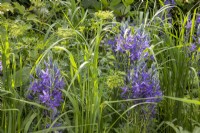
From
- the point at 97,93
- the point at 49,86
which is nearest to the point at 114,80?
the point at 97,93

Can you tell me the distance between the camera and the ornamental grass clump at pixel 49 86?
2312mm

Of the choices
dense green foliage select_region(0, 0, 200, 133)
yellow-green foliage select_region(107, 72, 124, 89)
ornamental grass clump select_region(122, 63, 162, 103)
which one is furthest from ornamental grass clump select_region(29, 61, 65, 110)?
ornamental grass clump select_region(122, 63, 162, 103)

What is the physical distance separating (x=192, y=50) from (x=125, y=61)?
705 millimetres

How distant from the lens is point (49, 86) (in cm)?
232

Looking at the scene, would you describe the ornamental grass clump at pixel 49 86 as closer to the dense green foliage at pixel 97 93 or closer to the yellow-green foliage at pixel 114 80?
the dense green foliage at pixel 97 93

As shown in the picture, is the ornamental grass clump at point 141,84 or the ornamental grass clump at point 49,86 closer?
the ornamental grass clump at point 49,86

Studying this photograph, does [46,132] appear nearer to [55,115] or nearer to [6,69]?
[55,115]

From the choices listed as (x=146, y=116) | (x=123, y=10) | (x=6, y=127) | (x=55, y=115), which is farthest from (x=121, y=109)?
(x=123, y=10)

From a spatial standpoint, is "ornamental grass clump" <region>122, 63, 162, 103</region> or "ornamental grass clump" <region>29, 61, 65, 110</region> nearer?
"ornamental grass clump" <region>29, 61, 65, 110</region>

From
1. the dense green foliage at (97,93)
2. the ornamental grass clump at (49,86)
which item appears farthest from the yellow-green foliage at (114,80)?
the ornamental grass clump at (49,86)

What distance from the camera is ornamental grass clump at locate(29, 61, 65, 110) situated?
2.31 m

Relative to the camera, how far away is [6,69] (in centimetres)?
239

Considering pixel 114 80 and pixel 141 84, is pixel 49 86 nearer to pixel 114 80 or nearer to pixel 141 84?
pixel 114 80

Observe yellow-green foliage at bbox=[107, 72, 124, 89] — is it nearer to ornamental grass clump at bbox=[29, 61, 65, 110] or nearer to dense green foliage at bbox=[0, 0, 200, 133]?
dense green foliage at bbox=[0, 0, 200, 133]
